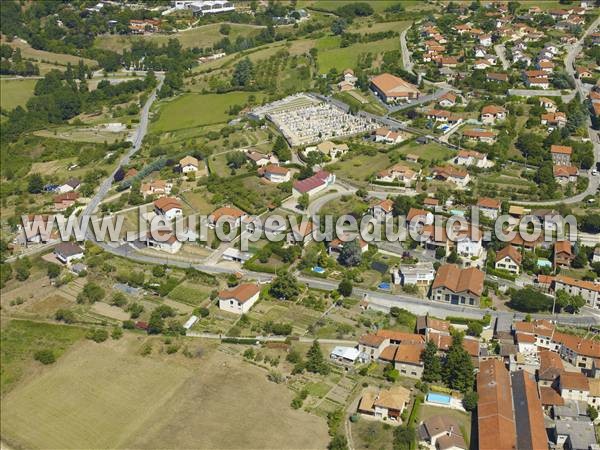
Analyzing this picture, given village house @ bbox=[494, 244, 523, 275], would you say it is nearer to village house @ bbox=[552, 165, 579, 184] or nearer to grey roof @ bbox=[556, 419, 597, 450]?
village house @ bbox=[552, 165, 579, 184]

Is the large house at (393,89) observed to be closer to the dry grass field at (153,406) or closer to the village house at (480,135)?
the village house at (480,135)

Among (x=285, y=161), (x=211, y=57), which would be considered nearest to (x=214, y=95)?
(x=211, y=57)

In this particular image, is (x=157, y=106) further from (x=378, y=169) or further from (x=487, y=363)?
(x=487, y=363)

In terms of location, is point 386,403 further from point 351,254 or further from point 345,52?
point 345,52

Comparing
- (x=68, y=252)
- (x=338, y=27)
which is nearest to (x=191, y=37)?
(x=338, y=27)

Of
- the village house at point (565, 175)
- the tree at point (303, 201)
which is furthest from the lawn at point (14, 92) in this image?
the village house at point (565, 175)
